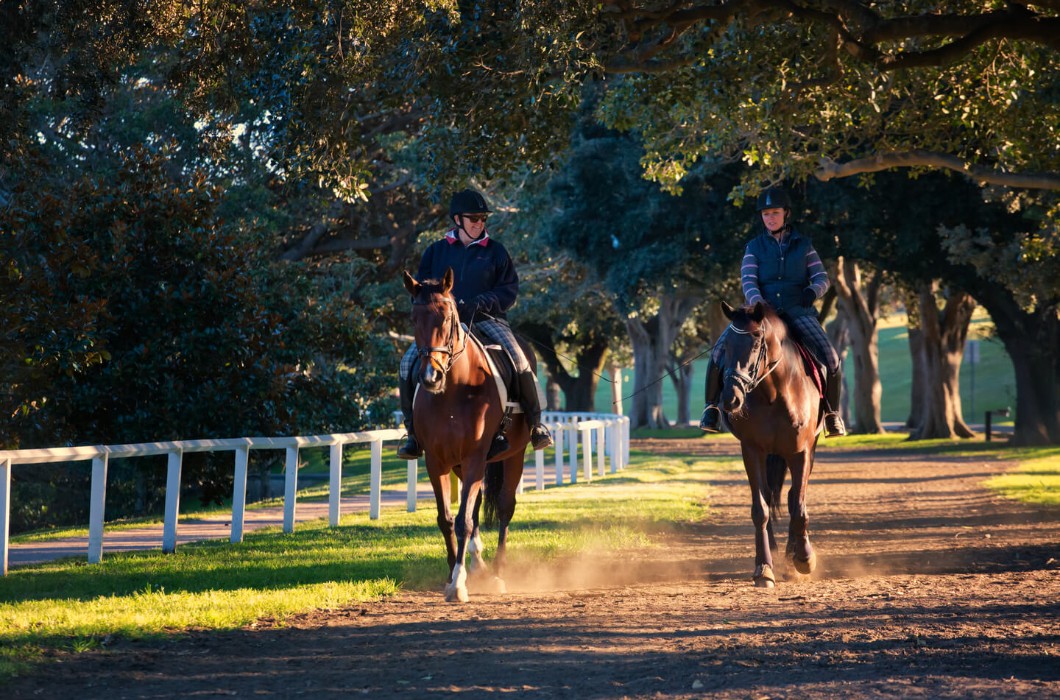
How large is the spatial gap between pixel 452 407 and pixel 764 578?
9.49ft

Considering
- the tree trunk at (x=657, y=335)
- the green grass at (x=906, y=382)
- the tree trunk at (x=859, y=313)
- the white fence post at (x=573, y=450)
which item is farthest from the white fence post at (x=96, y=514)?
the green grass at (x=906, y=382)

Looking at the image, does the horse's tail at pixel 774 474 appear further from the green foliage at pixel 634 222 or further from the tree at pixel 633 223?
the green foliage at pixel 634 222

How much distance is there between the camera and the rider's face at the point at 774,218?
11195mm

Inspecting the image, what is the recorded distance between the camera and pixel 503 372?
10523mm

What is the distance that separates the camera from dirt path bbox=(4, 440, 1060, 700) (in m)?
6.49

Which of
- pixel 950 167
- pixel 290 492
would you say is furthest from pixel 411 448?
pixel 950 167

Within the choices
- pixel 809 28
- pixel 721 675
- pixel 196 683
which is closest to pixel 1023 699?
pixel 721 675

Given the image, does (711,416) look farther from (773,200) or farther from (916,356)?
(916,356)

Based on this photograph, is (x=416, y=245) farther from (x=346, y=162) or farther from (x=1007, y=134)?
(x=346, y=162)

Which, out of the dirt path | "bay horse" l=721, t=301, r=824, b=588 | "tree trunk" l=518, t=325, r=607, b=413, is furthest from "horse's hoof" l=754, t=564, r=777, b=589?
"tree trunk" l=518, t=325, r=607, b=413

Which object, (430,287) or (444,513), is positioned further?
(444,513)

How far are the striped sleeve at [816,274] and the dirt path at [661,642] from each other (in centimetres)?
247

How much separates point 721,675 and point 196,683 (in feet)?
9.03

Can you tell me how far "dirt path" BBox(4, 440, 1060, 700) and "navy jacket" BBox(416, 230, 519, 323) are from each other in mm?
2417
